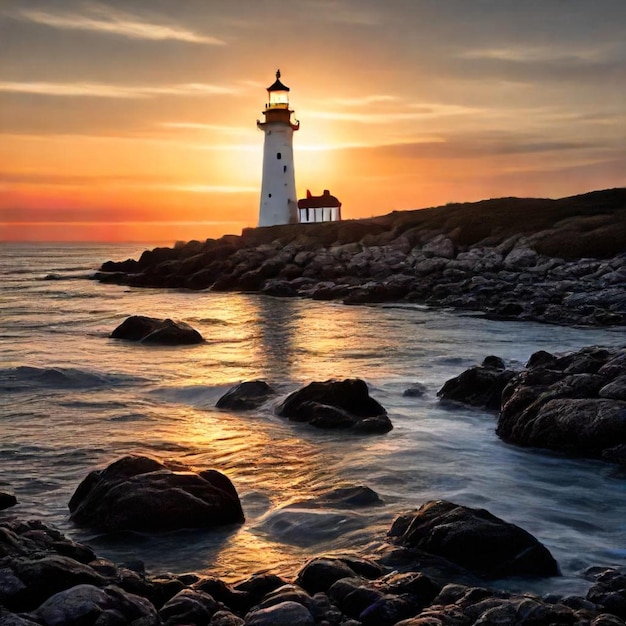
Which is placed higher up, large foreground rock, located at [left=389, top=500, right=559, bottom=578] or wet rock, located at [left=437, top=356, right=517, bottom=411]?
wet rock, located at [left=437, top=356, right=517, bottom=411]

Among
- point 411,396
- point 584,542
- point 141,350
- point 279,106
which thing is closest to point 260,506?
point 584,542

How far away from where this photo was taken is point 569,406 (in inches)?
380

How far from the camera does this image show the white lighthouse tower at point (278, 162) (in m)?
54.8

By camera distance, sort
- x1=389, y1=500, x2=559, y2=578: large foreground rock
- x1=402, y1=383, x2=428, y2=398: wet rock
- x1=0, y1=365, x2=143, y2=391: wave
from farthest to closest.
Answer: x1=0, y1=365, x2=143, y2=391: wave < x1=402, y1=383, x2=428, y2=398: wet rock < x1=389, y1=500, x2=559, y2=578: large foreground rock

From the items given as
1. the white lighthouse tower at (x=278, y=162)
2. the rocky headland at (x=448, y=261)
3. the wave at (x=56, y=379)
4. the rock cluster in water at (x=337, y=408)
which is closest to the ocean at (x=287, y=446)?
the wave at (x=56, y=379)

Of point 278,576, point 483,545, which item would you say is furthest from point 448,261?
point 278,576

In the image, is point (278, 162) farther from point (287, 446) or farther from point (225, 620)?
point (225, 620)

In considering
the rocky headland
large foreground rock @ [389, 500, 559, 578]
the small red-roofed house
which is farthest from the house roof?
large foreground rock @ [389, 500, 559, 578]

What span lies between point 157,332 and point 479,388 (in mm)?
10492

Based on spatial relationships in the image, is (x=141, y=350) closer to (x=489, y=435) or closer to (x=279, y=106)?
(x=489, y=435)

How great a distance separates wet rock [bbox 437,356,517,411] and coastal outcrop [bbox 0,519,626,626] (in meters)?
6.43

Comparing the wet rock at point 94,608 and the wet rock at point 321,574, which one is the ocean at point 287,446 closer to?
the wet rock at point 321,574

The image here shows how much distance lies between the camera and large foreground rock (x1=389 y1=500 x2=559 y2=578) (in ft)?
19.3

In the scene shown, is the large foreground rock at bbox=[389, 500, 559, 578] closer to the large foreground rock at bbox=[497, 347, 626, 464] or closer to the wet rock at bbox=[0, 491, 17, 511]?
the large foreground rock at bbox=[497, 347, 626, 464]
